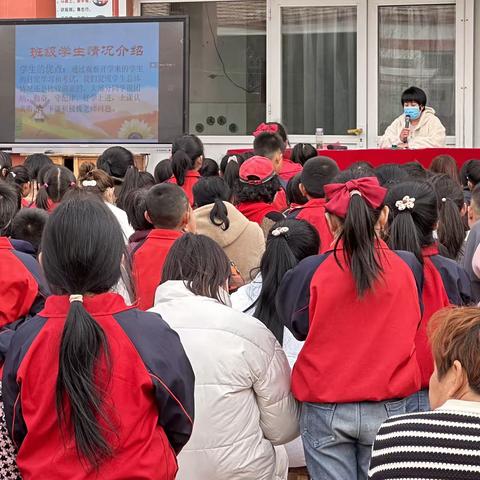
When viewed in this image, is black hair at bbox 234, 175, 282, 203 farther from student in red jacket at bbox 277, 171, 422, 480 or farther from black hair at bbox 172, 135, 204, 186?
student in red jacket at bbox 277, 171, 422, 480

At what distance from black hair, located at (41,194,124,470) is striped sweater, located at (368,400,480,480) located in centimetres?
56

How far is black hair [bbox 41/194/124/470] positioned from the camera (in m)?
2.04

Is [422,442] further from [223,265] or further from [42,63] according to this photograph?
[42,63]

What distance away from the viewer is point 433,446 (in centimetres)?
178

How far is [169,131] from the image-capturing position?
9.62 meters

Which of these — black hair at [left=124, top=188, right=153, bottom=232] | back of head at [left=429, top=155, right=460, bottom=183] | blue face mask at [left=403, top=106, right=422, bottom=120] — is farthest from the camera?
blue face mask at [left=403, top=106, right=422, bottom=120]

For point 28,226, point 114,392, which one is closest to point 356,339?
point 114,392

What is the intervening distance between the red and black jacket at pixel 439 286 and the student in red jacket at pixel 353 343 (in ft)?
0.86

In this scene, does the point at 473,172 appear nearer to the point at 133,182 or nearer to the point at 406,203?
the point at 133,182

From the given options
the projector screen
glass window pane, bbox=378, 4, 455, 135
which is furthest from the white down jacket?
glass window pane, bbox=378, 4, 455, 135

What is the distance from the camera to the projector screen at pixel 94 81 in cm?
956

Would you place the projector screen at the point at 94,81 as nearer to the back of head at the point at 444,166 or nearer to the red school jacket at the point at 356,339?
the back of head at the point at 444,166

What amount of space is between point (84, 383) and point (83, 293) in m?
0.19

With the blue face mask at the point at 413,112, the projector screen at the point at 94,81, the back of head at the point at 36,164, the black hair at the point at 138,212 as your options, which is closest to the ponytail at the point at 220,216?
the black hair at the point at 138,212
